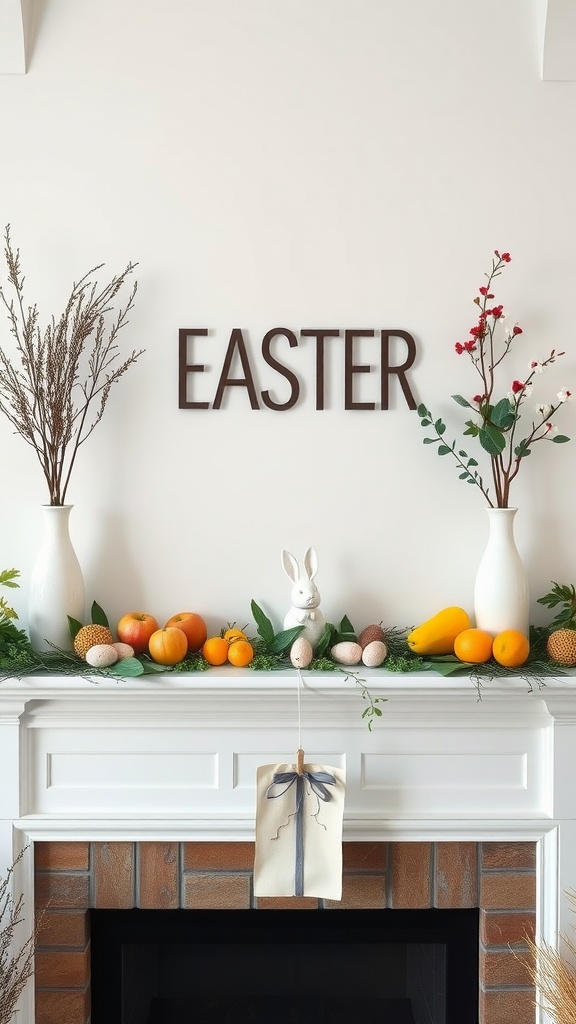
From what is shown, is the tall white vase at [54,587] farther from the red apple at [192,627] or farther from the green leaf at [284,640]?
the green leaf at [284,640]

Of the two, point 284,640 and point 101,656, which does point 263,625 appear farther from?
point 101,656

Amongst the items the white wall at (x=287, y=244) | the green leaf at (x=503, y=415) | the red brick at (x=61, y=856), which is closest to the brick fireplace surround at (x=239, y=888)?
the red brick at (x=61, y=856)

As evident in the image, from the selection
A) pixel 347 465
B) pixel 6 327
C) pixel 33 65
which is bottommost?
pixel 347 465

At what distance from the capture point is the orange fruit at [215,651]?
1.82 meters

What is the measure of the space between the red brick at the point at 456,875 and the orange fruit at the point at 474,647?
452 millimetres

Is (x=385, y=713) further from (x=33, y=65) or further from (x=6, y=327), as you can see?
(x=33, y=65)

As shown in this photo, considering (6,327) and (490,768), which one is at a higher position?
(6,327)

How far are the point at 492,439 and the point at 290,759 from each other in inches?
33.8

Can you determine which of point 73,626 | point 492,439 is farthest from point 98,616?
point 492,439

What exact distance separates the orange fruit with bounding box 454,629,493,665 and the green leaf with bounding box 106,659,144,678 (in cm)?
66

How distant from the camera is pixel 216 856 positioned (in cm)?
187

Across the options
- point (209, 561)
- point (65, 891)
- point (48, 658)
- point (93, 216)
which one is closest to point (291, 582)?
point (209, 561)

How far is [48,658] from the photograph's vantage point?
183 centimetres

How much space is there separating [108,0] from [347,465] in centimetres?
125
